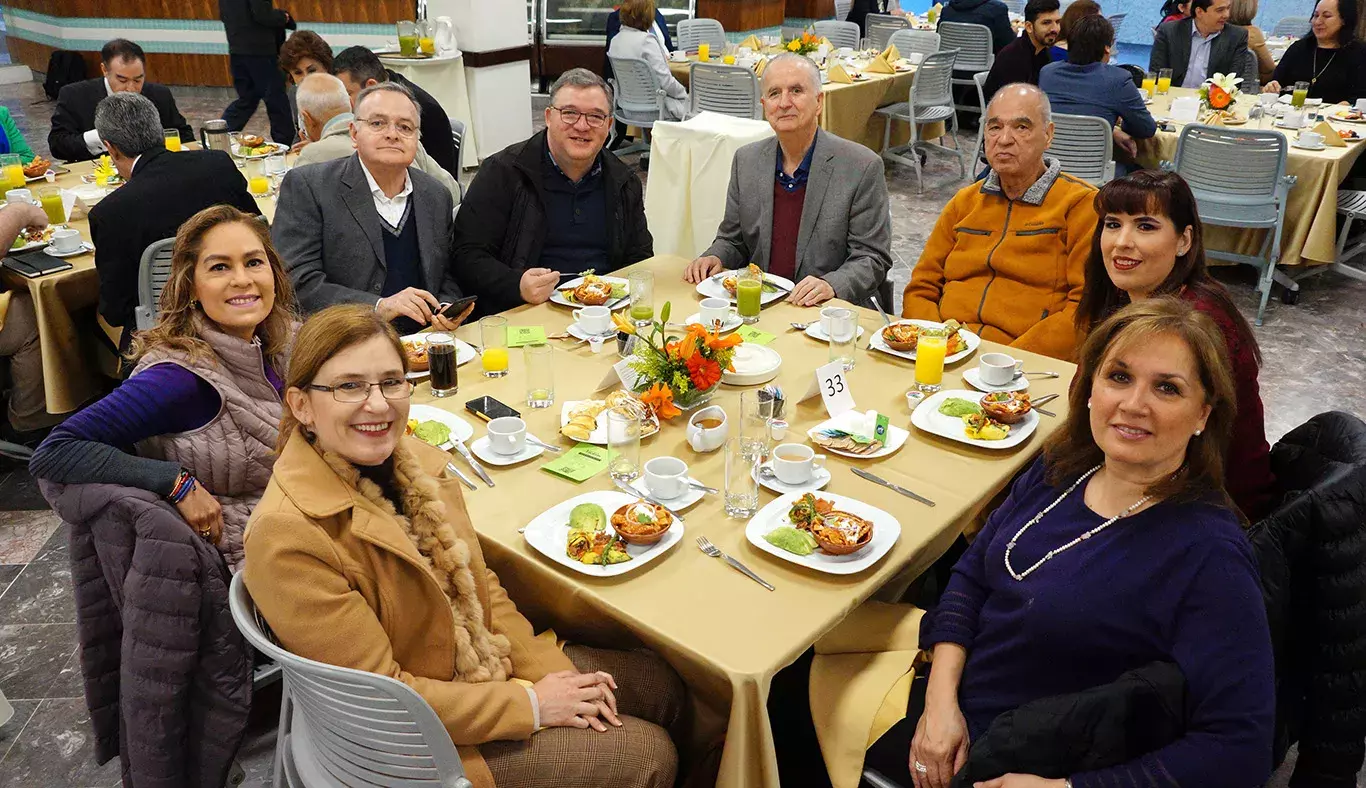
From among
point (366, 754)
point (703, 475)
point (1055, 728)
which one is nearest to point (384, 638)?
point (366, 754)

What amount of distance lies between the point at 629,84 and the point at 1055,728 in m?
6.29

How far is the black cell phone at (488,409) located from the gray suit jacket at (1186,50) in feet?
20.0

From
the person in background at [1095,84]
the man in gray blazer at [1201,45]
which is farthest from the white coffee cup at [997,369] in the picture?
the man in gray blazer at [1201,45]

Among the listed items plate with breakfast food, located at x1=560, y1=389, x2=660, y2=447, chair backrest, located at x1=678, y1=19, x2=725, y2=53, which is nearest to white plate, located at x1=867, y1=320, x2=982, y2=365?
plate with breakfast food, located at x1=560, y1=389, x2=660, y2=447

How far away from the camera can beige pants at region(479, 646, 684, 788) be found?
1.68m

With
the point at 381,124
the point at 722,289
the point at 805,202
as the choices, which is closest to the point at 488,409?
the point at 722,289

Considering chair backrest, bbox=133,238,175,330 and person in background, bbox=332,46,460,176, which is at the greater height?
person in background, bbox=332,46,460,176

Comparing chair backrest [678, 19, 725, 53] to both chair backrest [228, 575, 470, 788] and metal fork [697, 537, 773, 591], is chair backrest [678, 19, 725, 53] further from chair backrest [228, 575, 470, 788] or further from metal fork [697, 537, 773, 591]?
chair backrest [228, 575, 470, 788]

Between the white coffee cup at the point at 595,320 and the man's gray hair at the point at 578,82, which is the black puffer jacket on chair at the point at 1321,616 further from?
the man's gray hair at the point at 578,82

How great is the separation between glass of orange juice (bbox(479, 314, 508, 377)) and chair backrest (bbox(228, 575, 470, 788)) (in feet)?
3.53

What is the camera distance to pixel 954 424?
2.33 m

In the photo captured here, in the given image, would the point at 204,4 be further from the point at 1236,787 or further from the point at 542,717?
the point at 1236,787

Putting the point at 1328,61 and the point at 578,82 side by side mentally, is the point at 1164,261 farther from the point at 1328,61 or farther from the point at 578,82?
the point at 1328,61

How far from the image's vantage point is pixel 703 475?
2.13 m
